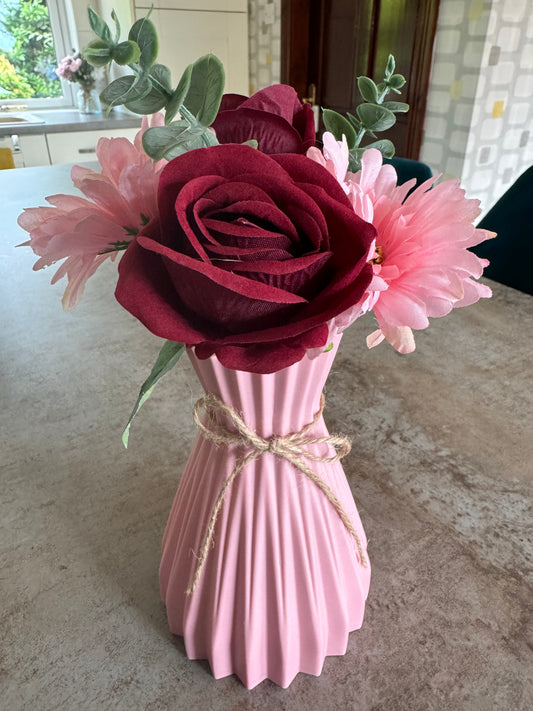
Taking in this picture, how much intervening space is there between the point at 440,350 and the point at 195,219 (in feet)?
2.38

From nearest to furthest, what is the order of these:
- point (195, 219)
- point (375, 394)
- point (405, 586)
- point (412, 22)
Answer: point (195, 219)
point (405, 586)
point (375, 394)
point (412, 22)

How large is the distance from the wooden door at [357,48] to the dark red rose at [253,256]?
2930 millimetres

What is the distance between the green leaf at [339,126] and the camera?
420 mm

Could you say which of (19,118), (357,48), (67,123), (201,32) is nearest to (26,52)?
(19,118)

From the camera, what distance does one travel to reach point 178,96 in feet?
0.90

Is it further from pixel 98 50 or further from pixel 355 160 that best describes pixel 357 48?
pixel 98 50

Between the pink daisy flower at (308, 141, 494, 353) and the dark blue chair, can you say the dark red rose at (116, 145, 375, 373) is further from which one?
the dark blue chair

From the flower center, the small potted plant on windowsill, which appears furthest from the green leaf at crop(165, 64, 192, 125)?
the small potted plant on windowsill

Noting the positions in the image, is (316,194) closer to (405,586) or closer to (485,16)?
(405,586)

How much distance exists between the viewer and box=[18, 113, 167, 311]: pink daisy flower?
34 centimetres

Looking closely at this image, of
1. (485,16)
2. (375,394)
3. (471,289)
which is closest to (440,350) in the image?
(375,394)

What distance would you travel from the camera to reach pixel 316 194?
0.31m

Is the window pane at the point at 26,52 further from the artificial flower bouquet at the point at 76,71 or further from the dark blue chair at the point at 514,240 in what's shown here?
the dark blue chair at the point at 514,240

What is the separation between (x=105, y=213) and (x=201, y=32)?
12.4ft
